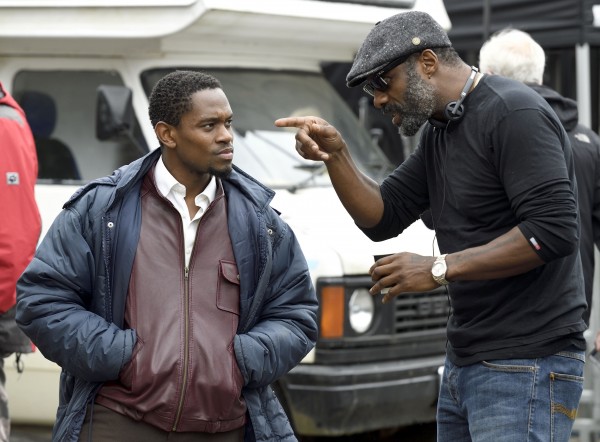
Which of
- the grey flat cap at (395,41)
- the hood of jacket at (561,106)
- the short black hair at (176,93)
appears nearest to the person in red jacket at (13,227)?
the short black hair at (176,93)

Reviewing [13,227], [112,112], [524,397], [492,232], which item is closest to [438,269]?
[492,232]

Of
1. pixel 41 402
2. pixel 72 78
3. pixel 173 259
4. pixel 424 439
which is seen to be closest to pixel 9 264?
pixel 173 259

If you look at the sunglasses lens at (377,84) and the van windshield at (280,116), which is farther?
the van windshield at (280,116)

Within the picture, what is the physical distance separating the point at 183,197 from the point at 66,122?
11.0 ft

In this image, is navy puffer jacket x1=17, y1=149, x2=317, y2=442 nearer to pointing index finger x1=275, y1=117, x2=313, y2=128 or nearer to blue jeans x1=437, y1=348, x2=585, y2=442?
pointing index finger x1=275, y1=117, x2=313, y2=128

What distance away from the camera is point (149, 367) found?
10.7ft

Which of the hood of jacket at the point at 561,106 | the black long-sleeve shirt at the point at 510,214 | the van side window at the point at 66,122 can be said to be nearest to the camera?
the black long-sleeve shirt at the point at 510,214

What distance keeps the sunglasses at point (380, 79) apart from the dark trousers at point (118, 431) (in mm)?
1120

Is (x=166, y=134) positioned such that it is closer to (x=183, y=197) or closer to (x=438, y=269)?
(x=183, y=197)

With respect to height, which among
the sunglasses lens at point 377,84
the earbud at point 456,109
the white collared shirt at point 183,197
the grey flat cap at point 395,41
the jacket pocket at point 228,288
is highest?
the grey flat cap at point 395,41

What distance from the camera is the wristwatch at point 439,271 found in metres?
3.28

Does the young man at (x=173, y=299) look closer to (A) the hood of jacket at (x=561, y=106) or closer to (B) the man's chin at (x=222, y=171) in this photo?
(B) the man's chin at (x=222, y=171)

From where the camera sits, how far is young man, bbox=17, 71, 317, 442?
3.29 m

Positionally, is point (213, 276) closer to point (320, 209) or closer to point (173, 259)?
point (173, 259)
